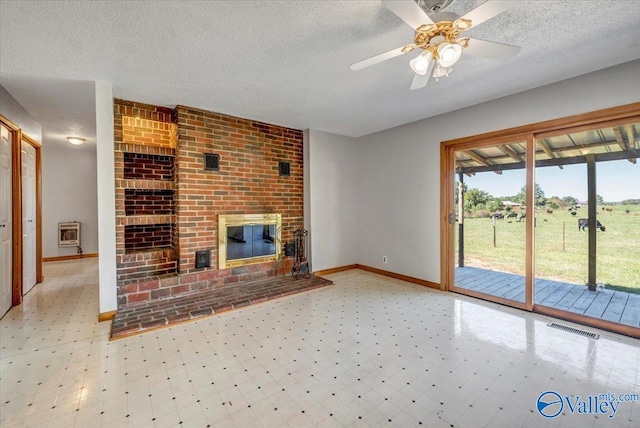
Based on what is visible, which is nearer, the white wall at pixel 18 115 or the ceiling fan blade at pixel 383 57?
the ceiling fan blade at pixel 383 57

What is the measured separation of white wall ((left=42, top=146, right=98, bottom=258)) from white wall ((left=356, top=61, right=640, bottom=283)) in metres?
5.16

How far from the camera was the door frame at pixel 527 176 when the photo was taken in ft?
8.23

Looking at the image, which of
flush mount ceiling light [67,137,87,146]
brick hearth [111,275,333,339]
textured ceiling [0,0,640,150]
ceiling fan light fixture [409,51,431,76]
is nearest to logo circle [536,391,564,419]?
ceiling fan light fixture [409,51,431,76]

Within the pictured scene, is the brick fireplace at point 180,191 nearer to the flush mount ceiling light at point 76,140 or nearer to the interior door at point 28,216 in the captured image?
the interior door at point 28,216

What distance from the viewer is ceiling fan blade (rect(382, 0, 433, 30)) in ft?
4.43

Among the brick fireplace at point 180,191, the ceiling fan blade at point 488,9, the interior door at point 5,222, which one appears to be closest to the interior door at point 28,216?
the interior door at point 5,222

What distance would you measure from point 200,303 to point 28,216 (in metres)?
2.81

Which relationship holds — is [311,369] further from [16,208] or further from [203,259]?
[16,208]

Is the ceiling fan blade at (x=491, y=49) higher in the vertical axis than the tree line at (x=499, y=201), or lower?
higher

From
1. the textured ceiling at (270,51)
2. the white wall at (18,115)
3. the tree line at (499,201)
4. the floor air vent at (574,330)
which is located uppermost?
the textured ceiling at (270,51)

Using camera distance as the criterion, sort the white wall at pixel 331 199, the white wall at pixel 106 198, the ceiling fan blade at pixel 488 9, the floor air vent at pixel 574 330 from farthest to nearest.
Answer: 1. the white wall at pixel 331 199
2. the white wall at pixel 106 198
3. the floor air vent at pixel 574 330
4. the ceiling fan blade at pixel 488 9

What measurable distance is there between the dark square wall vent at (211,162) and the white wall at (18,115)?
196cm

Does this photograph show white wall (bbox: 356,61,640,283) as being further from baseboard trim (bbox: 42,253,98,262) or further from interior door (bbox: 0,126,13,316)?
baseboard trim (bbox: 42,253,98,262)

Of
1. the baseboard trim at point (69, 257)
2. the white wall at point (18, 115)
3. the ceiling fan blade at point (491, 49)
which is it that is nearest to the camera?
the ceiling fan blade at point (491, 49)
